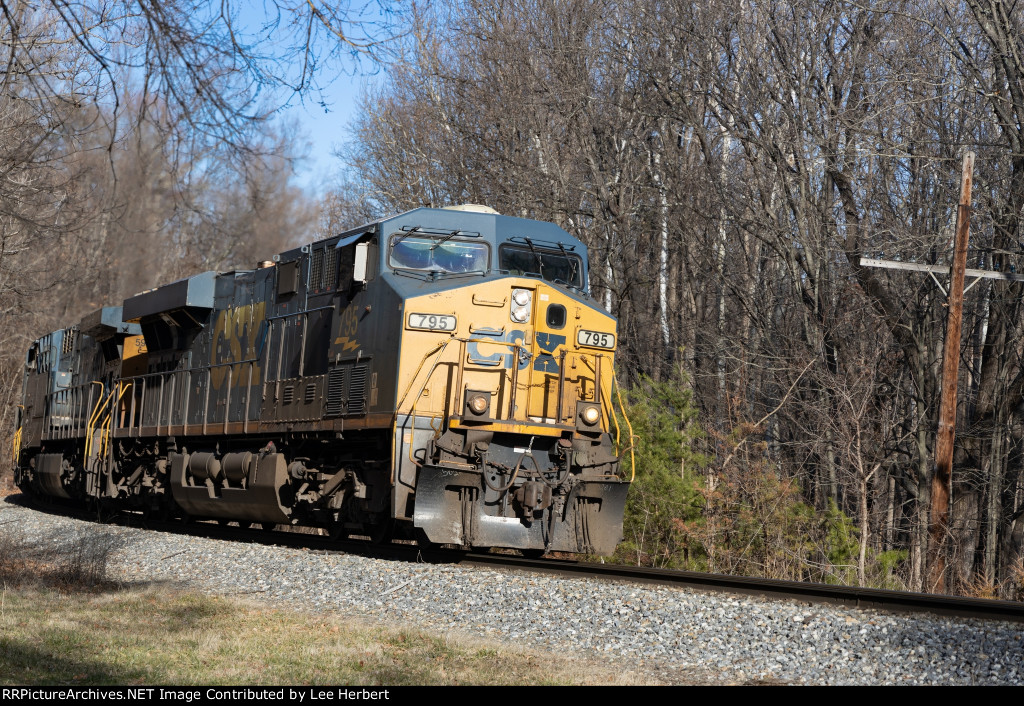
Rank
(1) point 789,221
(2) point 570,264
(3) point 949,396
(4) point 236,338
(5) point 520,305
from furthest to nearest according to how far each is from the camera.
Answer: (1) point 789,221
(4) point 236,338
(3) point 949,396
(2) point 570,264
(5) point 520,305

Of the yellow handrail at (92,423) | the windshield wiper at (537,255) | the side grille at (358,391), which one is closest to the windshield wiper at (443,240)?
the windshield wiper at (537,255)

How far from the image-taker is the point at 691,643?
725cm

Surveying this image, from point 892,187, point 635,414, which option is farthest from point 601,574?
point 892,187

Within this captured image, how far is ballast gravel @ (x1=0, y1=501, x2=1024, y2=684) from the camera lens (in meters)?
6.46

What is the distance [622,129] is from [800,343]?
258 inches

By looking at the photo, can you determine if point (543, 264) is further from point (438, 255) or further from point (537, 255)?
point (438, 255)

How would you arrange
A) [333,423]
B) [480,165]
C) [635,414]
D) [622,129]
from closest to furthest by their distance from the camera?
[333,423] < [635,414] < [622,129] < [480,165]

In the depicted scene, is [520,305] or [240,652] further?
[520,305]

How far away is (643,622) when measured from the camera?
785 cm

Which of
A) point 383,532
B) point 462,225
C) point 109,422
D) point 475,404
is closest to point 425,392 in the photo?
point 475,404

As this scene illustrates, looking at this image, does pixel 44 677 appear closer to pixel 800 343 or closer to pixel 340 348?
pixel 340 348

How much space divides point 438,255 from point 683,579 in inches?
179

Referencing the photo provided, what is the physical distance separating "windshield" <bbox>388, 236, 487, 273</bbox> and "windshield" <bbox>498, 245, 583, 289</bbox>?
279mm

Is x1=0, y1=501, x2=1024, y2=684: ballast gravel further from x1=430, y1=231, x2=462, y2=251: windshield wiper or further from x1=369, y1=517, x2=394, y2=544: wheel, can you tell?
x1=430, y1=231, x2=462, y2=251: windshield wiper
